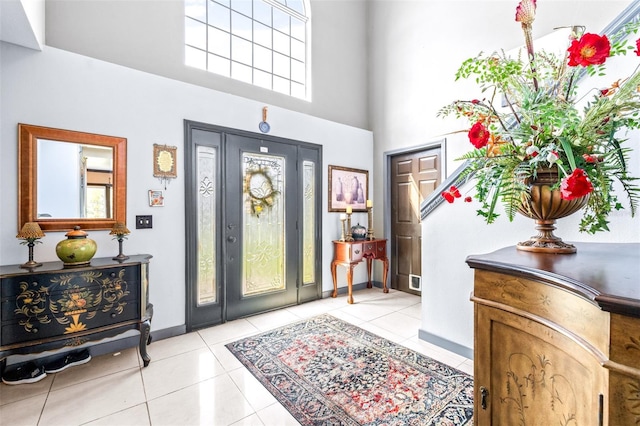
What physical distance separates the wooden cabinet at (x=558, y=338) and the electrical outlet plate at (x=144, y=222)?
8.95 feet

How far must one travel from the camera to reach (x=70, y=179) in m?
2.36

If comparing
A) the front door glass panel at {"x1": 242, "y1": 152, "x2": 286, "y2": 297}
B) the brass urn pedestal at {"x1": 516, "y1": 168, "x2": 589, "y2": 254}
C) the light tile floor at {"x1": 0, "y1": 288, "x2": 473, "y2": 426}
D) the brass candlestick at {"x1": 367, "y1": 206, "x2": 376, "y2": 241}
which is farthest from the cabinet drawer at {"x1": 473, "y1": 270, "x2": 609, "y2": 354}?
the brass candlestick at {"x1": 367, "y1": 206, "x2": 376, "y2": 241}

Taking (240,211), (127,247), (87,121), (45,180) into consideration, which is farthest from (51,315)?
(240,211)

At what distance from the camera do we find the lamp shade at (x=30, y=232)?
2.01 meters

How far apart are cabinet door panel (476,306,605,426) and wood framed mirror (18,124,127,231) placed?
2881 millimetres

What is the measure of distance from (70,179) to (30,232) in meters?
0.53

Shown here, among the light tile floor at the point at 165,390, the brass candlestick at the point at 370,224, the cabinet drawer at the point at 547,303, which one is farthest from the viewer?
the brass candlestick at the point at 370,224

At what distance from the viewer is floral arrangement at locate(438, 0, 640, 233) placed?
3.22 ft

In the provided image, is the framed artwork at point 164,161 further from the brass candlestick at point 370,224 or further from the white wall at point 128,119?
the brass candlestick at point 370,224

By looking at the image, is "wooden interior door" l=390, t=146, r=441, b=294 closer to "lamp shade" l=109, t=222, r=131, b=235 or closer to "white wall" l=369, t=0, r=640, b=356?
"white wall" l=369, t=0, r=640, b=356

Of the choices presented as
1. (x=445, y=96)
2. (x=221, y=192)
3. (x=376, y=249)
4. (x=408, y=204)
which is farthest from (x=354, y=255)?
(x=445, y=96)

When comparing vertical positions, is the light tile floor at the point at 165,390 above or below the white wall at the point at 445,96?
below

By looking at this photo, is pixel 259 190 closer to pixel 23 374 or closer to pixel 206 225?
pixel 206 225

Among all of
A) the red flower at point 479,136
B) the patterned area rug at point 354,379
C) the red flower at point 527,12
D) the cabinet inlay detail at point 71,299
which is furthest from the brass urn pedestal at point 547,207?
the cabinet inlay detail at point 71,299
